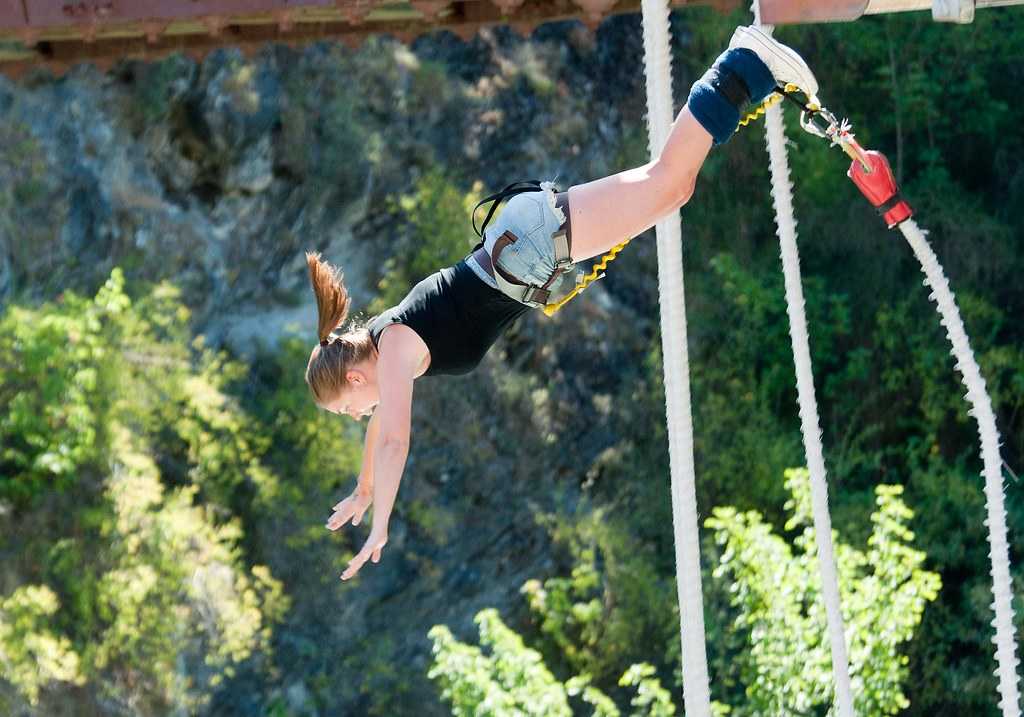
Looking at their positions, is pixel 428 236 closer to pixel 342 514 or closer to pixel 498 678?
pixel 498 678

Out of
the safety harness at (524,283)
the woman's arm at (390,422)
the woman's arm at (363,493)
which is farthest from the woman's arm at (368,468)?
the safety harness at (524,283)

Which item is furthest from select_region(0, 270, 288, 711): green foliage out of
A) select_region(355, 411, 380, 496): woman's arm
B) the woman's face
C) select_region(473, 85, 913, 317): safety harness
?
select_region(473, 85, 913, 317): safety harness

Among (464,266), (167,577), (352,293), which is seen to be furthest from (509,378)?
(464,266)

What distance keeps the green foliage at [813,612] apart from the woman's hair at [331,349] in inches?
217

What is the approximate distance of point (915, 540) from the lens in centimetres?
1195

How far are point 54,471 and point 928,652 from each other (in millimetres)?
6152

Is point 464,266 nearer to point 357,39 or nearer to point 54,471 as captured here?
point 357,39

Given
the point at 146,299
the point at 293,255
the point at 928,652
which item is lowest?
the point at 928,652

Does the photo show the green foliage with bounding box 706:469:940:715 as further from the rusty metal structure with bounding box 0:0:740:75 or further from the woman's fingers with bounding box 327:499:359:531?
the woman's fingers with bounding box 327:499:359:531

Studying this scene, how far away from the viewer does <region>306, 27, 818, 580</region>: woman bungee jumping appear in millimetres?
3826

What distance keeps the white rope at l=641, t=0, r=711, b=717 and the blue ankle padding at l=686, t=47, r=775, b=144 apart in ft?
0.63

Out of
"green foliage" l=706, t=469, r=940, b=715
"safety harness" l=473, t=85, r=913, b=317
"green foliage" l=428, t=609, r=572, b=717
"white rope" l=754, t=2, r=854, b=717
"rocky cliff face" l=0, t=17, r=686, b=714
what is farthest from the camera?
"rocky cliff face" l=0, t=17, r=686, b=714

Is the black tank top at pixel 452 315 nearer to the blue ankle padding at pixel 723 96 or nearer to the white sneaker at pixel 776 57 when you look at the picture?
the blue ankle padding at pixel 723 96

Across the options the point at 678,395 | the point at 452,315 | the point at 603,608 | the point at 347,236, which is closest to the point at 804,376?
the point at 678,395
